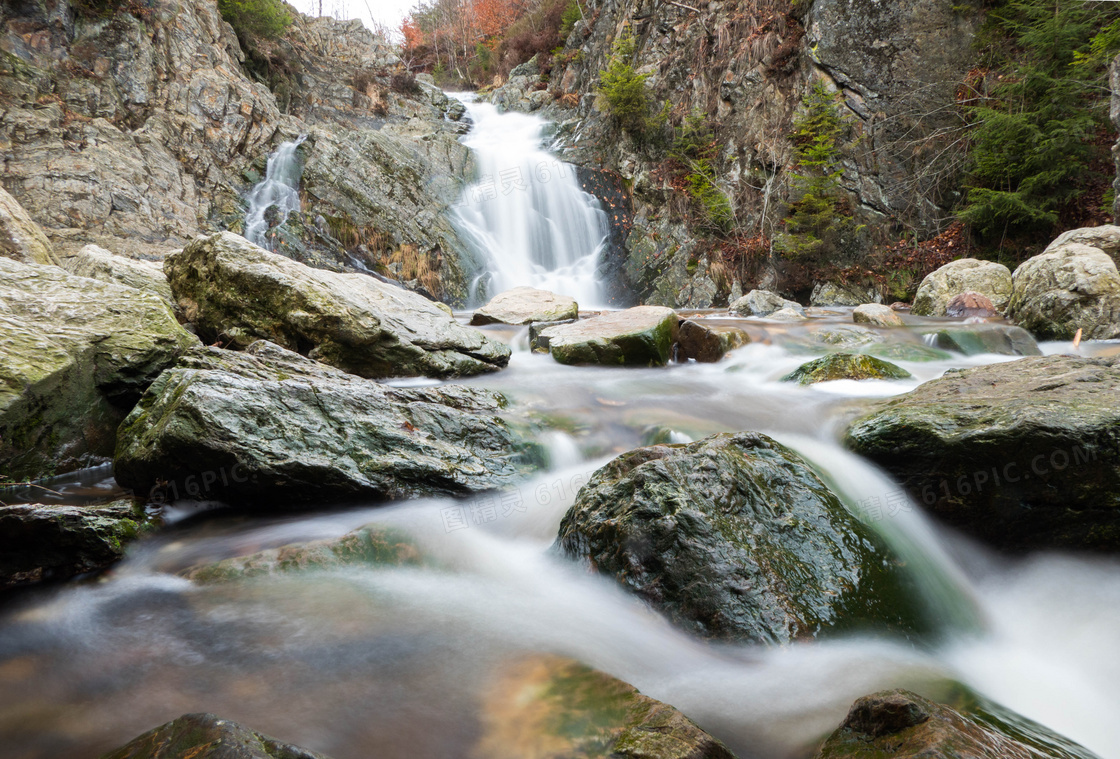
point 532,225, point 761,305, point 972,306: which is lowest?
point 972,306

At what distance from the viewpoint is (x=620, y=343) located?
5.77m

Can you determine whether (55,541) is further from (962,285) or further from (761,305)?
(962,285)

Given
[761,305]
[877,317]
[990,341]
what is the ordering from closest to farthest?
1. [990,341]
2. [877,317]
3. [761,305]

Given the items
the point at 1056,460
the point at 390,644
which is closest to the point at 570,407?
the point at 390,644

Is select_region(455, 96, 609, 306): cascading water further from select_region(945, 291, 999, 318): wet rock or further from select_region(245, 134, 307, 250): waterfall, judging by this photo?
select_region(945, 291, 999, 318): wet rock

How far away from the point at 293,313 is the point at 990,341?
25.0ft

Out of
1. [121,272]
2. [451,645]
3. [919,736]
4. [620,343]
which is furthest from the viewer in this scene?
[620,343]

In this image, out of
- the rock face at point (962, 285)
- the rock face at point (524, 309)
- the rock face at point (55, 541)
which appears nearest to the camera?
the rock face at point (55, 541)

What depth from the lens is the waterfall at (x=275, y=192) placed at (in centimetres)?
1062

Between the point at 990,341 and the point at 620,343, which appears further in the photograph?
the point at 990,341

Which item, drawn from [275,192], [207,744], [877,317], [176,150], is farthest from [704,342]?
[176,150]

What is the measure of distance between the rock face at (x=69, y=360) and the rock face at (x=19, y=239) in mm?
1974

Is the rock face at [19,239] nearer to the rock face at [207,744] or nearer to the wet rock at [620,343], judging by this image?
the wet rock at [620,343]

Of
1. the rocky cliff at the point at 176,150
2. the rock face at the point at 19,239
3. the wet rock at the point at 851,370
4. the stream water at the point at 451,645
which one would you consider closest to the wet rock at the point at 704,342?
the wet rock at the point at 851,370
